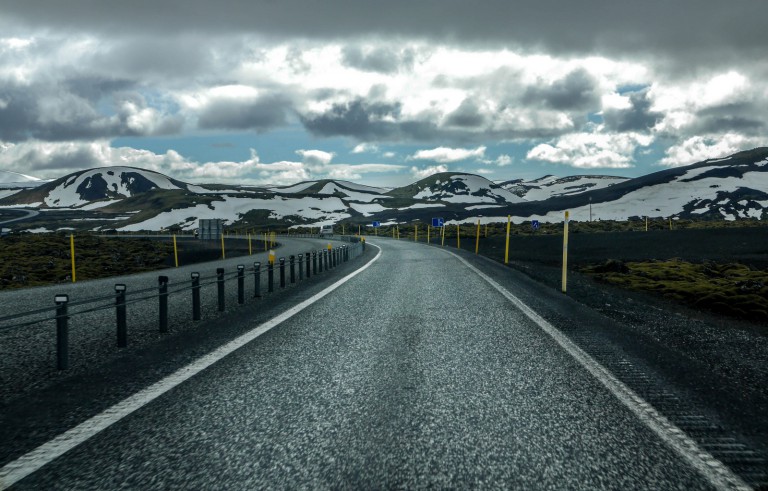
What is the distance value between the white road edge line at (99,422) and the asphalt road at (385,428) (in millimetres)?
65

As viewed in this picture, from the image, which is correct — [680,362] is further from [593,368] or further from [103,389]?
[103,389]

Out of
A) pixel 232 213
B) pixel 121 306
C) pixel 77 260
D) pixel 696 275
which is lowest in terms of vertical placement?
pixel 77 260

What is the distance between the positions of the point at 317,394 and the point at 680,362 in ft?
13.2

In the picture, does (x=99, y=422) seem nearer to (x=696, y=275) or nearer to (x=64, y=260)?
(x=696, y=275)

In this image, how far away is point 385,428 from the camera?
3967mm

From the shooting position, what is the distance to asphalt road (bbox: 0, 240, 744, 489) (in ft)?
10.4

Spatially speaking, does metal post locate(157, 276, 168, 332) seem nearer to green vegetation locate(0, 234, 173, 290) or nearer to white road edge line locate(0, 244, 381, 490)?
white road edge line locate(0, 244, 381, 490)

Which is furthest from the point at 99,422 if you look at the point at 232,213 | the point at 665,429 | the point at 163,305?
the point at 232,213

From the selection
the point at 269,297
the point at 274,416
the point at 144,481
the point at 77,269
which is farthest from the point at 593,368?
the point at 77,269

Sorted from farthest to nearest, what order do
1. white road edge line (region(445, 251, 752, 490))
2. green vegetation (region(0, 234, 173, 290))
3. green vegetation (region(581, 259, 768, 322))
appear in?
green vegetation (region(0, 234, 173, 290)), green vegetation (region(581, 259, 768, 322)), white road edge line (region(445, 251, 752, 490))

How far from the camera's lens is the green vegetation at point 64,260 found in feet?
87.3

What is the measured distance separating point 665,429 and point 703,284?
1197cm

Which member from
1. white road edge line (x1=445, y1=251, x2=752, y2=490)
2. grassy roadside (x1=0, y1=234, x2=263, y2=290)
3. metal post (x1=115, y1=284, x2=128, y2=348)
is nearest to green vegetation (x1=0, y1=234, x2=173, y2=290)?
grassy roadside (x1=0, y1=234, x2=263, y2=290)

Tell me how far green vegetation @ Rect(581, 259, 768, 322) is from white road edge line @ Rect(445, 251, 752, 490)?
6.18 meters
